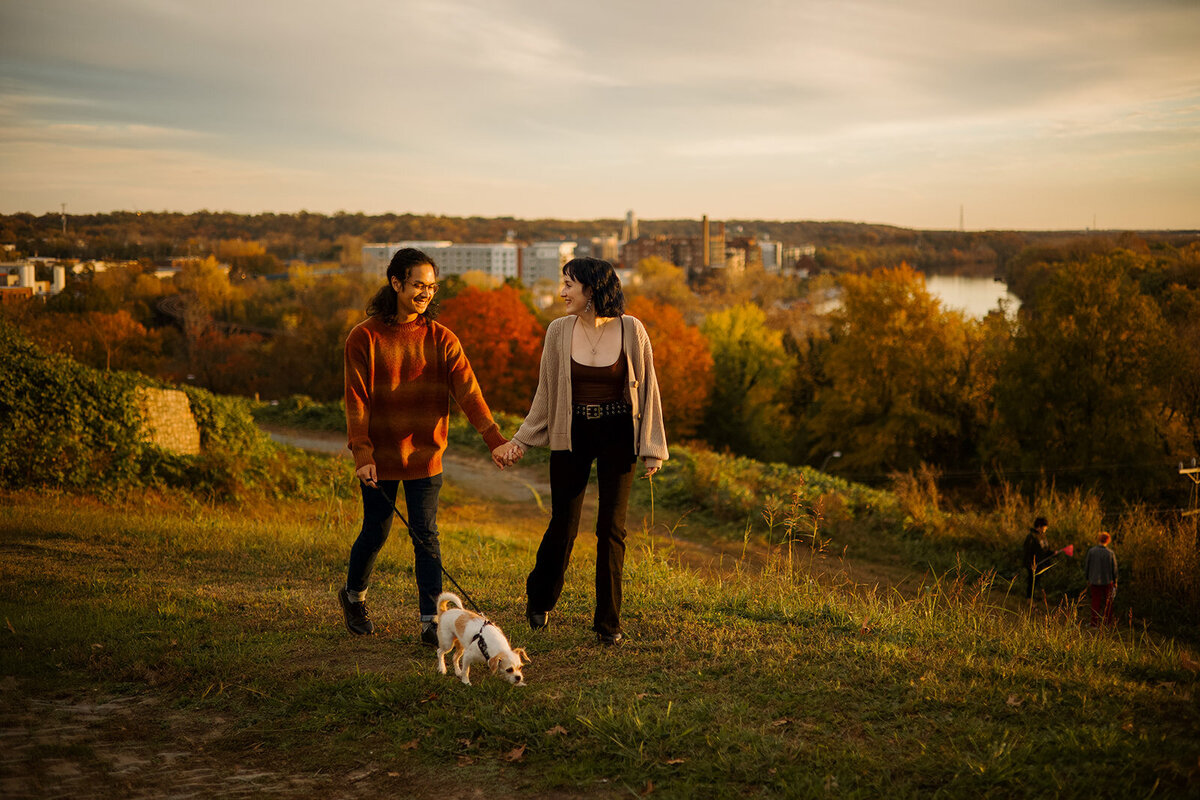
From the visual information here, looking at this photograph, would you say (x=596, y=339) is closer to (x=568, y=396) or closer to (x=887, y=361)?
(x=568, y=396)

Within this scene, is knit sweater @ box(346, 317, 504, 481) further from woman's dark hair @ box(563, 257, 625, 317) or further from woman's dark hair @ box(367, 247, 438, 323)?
woman's dark hair @ box(563, 257, 625, 317)

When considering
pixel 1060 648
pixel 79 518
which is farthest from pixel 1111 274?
pixel 79 518

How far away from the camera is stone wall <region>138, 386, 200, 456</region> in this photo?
42.7 ft

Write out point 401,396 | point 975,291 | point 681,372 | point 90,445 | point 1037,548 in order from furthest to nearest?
point 975,291
point 681,372
point 90,445
point 1037,548
point 401,396

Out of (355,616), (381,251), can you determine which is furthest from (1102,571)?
(381,251)

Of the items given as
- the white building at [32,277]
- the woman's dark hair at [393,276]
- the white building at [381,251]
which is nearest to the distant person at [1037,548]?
the woman's dark hair at [393,276]

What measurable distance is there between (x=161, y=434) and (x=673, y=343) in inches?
1301

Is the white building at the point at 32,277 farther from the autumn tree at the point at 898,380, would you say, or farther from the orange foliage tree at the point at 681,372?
the autumn tree at the point at 898,380

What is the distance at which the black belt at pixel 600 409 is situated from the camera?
4.79 metres

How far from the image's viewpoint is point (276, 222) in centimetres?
8969

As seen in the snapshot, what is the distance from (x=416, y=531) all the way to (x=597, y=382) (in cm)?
133

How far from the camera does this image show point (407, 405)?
4.78 metres

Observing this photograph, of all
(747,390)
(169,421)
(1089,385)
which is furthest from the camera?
(747,390)

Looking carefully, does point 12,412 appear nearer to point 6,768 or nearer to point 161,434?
point 161,434
